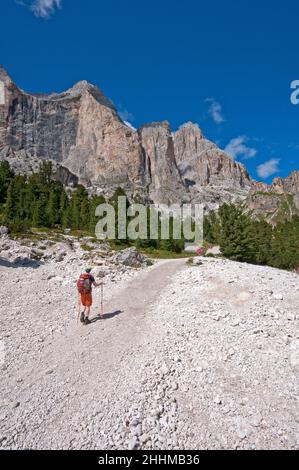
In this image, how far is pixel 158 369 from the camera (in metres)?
7.94

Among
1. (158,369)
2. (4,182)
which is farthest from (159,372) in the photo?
(4,182)

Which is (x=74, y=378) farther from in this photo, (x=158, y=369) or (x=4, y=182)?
(x=4, y=182)

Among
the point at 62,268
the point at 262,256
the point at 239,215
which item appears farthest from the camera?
the point at 262,256

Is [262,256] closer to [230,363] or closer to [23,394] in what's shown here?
[230,363]

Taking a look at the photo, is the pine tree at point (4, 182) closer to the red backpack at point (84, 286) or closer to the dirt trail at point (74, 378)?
the red backpack at point (84, 286)

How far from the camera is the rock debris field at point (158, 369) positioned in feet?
19.4

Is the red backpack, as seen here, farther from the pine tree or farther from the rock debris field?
the pine tree

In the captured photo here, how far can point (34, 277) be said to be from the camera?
17688 mm

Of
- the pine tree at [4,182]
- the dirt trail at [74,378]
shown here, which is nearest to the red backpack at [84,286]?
the dirt trail at [74,378]

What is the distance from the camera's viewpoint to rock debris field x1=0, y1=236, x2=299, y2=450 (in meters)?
5.92

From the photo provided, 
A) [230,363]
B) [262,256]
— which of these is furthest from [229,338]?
[262,256]

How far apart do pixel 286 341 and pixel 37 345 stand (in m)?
8.68

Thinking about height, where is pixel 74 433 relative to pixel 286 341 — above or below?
below

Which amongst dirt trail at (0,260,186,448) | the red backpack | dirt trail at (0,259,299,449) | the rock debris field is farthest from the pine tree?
dirt trail at (0,260,186,448)
